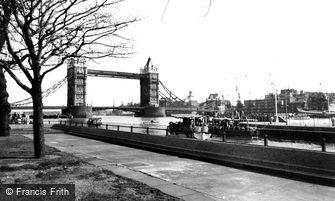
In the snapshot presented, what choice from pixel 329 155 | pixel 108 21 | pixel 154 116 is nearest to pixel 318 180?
pixel 329 155

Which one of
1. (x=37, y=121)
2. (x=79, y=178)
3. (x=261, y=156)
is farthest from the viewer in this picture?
(x=37, y=121)

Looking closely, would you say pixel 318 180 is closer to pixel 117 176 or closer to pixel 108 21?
pixel 117 176

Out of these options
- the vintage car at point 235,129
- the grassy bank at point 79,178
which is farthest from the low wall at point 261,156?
the vintage car at point 235,129

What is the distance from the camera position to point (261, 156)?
1196cm

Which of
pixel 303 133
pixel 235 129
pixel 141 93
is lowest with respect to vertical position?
pixel 303 133

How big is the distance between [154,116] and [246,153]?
489 feet

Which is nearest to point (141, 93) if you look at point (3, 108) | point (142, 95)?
point (142, 95)

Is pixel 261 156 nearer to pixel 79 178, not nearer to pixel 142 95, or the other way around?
pixel 79 178

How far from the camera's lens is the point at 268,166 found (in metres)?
11.5

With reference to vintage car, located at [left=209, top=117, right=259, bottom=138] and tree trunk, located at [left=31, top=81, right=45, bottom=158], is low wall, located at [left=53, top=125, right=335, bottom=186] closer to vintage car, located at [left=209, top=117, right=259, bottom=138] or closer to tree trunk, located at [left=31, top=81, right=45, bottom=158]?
tree trunk, located at [left=31, top=81, right=45, bottom=158]

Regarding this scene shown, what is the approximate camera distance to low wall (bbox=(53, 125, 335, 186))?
9.81 metres

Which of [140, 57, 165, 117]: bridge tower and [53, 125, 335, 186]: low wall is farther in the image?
[140, 57, 165, 117]: bridge tower

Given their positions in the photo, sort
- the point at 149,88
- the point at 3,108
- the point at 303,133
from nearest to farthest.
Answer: the point at 3,108, the point at 303,133, the point at 149,88

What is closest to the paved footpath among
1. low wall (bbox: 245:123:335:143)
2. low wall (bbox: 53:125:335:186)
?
low wall (bbox: 53:125:335:186)
